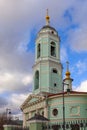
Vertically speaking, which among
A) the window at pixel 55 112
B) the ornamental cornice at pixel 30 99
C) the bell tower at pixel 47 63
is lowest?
the window at pixel 55 112

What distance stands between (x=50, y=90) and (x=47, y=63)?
509 centimetres

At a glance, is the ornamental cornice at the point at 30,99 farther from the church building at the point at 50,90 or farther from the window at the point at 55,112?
the window at the point at 55,112

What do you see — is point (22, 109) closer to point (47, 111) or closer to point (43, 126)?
point (47, 111)

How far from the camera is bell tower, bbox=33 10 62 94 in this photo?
179ft

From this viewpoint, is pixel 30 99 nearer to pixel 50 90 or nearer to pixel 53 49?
pixel 50 90

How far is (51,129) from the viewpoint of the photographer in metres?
32.8

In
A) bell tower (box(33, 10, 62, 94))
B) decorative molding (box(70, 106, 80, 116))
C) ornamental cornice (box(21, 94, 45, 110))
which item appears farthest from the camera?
bell tower (box(33, 10, 62, 94))

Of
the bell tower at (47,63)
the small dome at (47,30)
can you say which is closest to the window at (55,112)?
the bell tower at (47,63)

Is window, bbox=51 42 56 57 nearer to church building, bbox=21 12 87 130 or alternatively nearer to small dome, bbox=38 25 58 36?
church building, bbox=21 12 87 130

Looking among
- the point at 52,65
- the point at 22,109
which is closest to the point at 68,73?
the point at 52,65

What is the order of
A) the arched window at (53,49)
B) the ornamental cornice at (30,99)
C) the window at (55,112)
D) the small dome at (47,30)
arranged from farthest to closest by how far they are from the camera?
1. the small dome at (47,30)
2. the arched window at (53,49)
3. the ornamental cornice at (30,99)
4. the window at (55,112)

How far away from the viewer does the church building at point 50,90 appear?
4734 centimetres

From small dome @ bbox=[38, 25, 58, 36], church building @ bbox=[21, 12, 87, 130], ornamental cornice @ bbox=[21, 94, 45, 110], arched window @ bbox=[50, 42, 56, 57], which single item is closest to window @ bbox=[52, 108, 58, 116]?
church building @ bbox=[21, 12, 87, 130]

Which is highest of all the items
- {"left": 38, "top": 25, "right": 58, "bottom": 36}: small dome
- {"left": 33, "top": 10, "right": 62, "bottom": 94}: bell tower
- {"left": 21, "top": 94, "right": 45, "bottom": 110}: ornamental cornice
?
{"left": 38, "top": 25, "right": 58, "bottom": 36}: small dome
